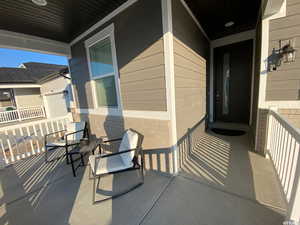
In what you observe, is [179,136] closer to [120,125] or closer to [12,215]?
[120,125]

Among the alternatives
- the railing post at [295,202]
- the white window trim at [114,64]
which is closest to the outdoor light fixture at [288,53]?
the railing post at [295,202]

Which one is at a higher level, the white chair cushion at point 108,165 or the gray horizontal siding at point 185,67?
the gray horizontal siding at point 185,67

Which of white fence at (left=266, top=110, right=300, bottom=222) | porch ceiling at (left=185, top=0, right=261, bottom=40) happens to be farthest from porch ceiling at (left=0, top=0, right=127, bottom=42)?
white fence at (left=266, top=110, right=300, bottom=222)

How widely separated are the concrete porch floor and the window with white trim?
164cm

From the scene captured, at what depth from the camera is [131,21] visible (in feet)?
7.14

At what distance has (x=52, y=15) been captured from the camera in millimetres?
2363

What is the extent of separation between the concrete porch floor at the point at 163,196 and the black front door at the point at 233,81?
7.59 ft

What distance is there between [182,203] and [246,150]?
2.08 metres

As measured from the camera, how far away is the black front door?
417 centimetres

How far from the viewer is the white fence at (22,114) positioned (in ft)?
31.2

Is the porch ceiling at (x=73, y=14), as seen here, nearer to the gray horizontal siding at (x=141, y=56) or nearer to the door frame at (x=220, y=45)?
the gray horizontal siding at (x=141, y=56)

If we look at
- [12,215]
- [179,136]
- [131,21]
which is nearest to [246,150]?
[179,136]

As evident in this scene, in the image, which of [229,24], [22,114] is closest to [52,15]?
[229,24]

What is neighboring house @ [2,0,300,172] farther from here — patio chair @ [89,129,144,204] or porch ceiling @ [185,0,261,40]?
patio chair @ [89,129,144,204]
